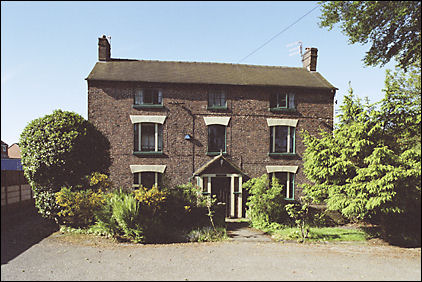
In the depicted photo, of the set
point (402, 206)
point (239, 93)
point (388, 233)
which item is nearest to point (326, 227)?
point (388, 233)

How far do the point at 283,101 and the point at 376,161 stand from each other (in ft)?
27.6

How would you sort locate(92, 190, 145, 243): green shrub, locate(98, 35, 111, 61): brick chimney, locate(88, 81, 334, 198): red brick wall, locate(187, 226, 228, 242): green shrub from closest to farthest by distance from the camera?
locate(92, 190, 145, 243): green shrub → locate(187, 226, 228, 242): green shrub → locate(88, 81, 334, 198): red brick wall → locate(98, 35, 111, 61): brick chimney

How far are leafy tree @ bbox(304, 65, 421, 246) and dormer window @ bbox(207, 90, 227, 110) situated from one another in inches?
272

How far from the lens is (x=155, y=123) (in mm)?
17375

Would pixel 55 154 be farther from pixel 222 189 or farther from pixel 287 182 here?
pixel 287 182

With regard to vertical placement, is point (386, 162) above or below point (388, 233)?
above

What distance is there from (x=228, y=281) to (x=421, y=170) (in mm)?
7593

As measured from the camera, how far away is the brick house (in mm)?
17000

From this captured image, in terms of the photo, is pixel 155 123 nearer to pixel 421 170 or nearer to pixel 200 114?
pixel 200 114

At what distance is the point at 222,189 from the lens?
1719 centimetres

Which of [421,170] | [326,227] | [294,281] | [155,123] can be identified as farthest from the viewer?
[155,123]

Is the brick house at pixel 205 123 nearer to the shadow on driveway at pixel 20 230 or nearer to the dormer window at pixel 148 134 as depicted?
the dormer window at pixel 148 134

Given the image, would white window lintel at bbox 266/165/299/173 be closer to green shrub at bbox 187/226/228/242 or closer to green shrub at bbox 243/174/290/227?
green shrub at bbox 243/174/290/227

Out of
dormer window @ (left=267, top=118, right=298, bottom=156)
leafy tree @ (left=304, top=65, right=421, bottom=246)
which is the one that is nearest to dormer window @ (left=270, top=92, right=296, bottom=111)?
dormer window @ (left=267, top=118, right=298, bottom=156)
